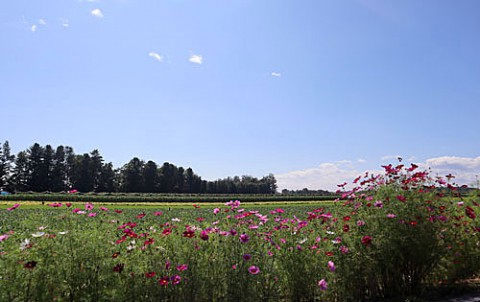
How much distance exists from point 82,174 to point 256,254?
90571mm

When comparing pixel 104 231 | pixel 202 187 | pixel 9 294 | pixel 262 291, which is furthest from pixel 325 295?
pixel 202 187

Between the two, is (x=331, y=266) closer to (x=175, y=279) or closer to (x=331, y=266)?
(x=331, y=266)

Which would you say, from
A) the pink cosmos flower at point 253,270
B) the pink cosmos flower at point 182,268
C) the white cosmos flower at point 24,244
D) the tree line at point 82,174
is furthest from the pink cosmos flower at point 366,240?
the tree line at point 82,174

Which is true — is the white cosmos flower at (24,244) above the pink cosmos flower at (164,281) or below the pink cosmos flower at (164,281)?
above

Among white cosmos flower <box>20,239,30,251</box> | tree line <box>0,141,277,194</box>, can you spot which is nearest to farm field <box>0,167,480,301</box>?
white cosmos flower <box>20,239,30,251</box>

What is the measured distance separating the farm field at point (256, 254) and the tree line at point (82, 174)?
83617 mm

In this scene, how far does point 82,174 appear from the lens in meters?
84.6

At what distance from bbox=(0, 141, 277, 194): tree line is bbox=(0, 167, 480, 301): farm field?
8362 cm

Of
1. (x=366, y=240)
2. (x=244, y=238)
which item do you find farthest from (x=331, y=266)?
(x=244, y=238)

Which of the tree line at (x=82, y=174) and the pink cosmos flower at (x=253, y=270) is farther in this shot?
the tree line at (x=82, y=174)

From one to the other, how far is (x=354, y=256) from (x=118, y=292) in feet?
9.64

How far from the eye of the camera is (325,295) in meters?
4.33

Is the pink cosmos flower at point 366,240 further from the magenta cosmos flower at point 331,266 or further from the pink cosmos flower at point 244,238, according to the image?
A: the pink cosmos flower at point 244,238

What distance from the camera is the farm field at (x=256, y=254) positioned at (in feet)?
10.6
